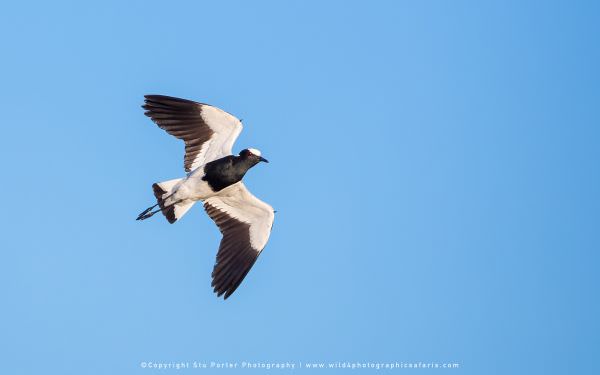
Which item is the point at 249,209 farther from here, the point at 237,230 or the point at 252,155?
the point at 252,155

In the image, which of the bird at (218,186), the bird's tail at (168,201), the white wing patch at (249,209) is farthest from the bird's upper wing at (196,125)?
the white wing patch at (249,209)

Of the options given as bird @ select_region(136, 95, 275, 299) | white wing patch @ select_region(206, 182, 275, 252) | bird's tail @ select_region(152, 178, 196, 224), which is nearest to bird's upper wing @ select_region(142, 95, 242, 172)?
bird @ select_region(136, 95, 275, 299)

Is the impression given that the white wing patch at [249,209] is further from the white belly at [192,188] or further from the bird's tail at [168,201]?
the bird's tail at [168,201]

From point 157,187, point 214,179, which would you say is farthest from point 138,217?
point 214,179

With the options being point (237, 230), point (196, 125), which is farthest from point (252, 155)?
point (237, 230)

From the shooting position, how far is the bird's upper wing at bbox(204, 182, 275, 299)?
16156 millimetres

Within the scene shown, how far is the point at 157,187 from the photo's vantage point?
1644cm

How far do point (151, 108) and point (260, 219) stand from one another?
3.00 m

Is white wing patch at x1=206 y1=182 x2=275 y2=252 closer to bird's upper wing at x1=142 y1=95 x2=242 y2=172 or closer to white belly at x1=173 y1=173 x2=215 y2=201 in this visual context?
white belly at x1=173 y1=173 x2=215 y2=201

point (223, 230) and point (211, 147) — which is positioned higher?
point (211, 147)

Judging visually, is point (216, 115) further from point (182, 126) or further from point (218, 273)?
point (218, 273)

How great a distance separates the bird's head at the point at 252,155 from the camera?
1600cm

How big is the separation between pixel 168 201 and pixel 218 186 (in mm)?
1015

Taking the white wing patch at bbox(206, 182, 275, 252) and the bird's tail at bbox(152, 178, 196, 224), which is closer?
the bird's tail at bbox(152, 178, 196, 224)
